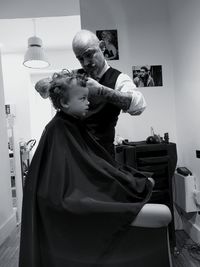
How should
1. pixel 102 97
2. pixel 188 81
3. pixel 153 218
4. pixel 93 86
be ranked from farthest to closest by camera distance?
pixel 188 81, pixel 102 97, pixel 93 86, pixel 153 218

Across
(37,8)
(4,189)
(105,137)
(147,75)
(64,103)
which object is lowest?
(4,189)

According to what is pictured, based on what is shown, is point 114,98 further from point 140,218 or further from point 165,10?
point 165,10

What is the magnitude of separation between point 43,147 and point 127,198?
1.17ft

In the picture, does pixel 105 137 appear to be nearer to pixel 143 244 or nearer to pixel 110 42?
pixel 143 244

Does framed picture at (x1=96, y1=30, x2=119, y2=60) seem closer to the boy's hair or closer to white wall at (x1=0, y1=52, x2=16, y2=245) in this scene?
white wall at (x1=0, y1=52, x2=16, y2=245)

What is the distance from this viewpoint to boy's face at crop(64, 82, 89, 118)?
101 cm

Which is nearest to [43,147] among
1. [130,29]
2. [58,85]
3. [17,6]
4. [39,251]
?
[58,85]

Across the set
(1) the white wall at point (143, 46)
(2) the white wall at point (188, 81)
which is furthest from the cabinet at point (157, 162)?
(1) the white wall at point (143, 46)

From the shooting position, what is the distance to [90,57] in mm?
1337

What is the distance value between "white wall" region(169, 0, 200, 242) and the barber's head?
42.0 inches

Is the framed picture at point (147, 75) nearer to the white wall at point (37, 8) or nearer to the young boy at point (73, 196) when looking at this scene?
the white wall at point (37, 8)

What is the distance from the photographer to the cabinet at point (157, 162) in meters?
2.09

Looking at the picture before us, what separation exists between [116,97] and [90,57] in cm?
28

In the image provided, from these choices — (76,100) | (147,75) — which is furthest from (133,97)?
(147,75)
